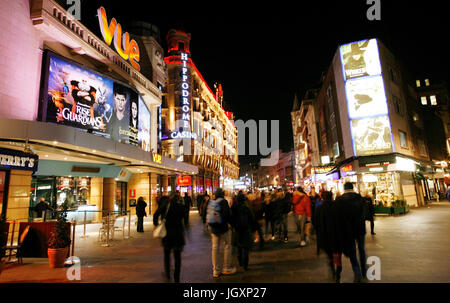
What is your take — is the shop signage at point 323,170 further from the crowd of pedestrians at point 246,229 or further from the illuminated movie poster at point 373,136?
the crowd of pedestrians at point 246,229

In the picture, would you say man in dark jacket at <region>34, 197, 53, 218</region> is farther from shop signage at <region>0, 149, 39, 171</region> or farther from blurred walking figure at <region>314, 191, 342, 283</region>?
blurred walking figure at <region>314, 191, 342, 283</region>

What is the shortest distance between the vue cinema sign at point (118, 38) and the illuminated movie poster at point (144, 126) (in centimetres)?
388

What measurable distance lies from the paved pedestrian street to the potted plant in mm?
276

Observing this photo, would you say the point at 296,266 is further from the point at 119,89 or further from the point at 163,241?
the point at 119,89

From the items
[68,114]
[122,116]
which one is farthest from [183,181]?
[68,114]

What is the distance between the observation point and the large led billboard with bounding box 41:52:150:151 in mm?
14641

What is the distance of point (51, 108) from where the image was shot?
1450 cm

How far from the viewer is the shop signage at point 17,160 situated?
10062mm

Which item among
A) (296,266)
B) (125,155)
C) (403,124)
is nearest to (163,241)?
(296,266)

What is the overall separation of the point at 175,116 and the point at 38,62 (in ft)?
73.5

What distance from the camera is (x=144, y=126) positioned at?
25625 millimetres

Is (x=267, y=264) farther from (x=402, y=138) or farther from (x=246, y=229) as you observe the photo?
(x=402, y=138)

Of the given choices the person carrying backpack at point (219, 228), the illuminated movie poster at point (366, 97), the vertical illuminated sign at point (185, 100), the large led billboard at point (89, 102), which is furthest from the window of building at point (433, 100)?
the person carrying backpack at point (219, 228)

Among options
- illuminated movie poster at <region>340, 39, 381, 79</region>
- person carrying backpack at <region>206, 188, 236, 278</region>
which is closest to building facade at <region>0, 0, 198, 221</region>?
person carrying backpack at <region>206, 188, 236, 278</region>
